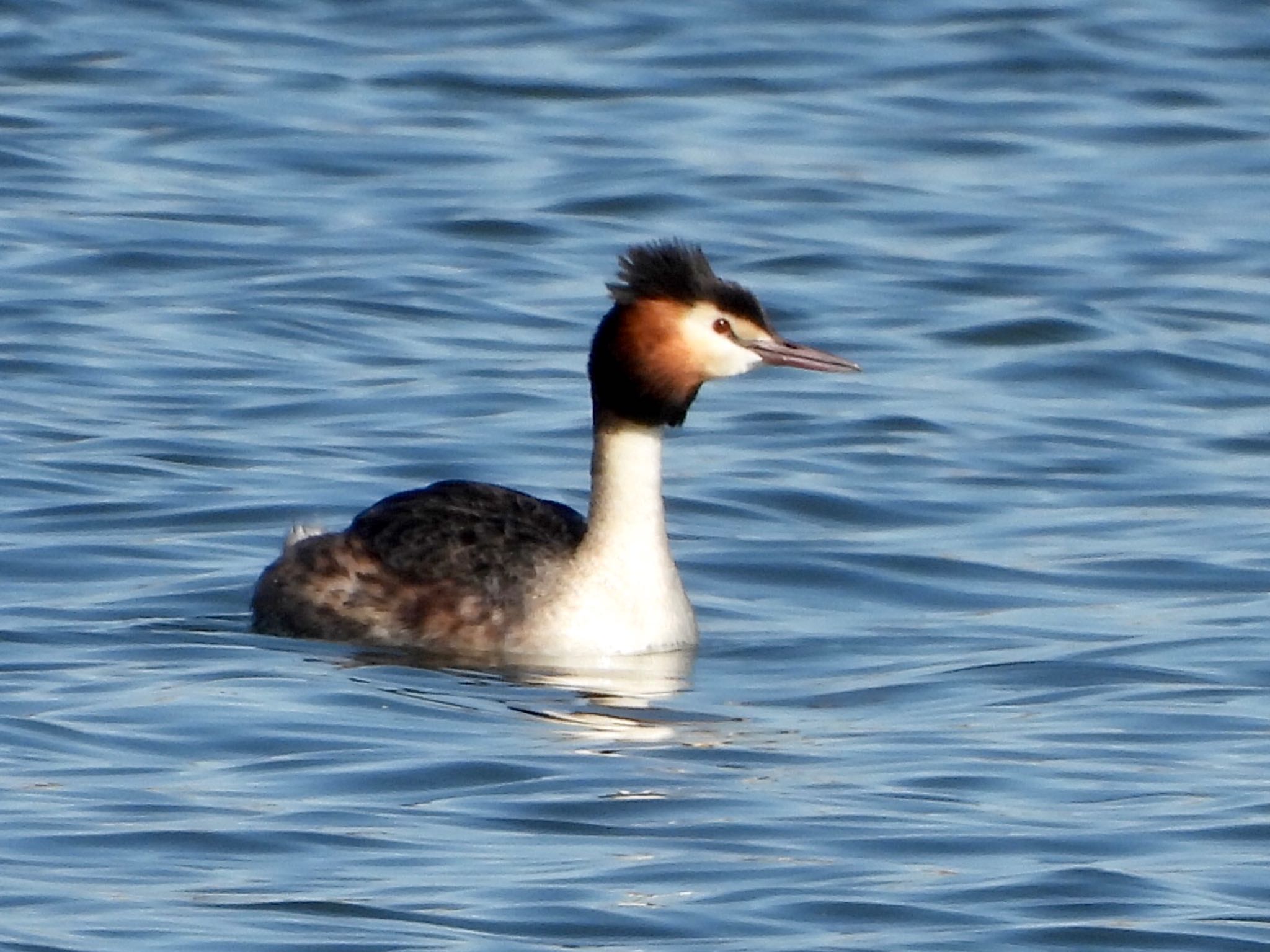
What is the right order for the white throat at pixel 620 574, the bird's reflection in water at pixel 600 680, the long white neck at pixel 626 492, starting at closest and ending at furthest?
the bird's reflection in water at pixel 600 680, the white throat at pixel 620 574, the long white neck at pixel 626 492

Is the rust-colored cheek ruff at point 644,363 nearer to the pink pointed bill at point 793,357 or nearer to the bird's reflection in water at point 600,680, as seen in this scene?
the pink pointed bill at point 793,357

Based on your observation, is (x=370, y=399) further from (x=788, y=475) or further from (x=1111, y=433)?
(x=1111, y=433)

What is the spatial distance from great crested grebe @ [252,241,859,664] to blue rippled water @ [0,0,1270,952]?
24 cm

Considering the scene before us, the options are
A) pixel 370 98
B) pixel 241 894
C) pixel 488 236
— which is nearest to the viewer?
pixel 241 894

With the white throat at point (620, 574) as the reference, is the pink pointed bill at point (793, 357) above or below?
above

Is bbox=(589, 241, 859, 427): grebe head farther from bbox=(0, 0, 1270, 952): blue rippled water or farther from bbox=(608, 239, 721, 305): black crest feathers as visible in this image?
A: bbox=(0, 0, 1270, 952): blue rippled water

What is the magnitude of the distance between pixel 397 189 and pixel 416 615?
826cm

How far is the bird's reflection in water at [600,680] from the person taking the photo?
29.9 feet

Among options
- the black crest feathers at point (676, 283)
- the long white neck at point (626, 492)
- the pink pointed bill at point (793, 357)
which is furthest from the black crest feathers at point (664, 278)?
the long white neck at point (626, 492)

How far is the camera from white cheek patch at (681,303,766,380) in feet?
33.0

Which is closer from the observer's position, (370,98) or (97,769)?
(97,769)

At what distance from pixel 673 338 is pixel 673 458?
3145 mm

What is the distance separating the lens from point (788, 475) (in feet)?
42.1

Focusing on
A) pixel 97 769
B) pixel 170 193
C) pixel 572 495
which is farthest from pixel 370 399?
pixel 97 769
